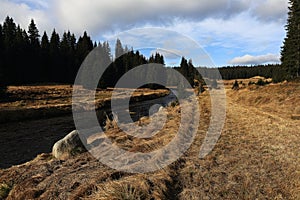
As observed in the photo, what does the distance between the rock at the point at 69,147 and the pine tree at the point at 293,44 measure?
40184mm

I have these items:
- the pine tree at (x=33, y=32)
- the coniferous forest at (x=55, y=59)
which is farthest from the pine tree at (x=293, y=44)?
the pine tree at (x=33, y=32)

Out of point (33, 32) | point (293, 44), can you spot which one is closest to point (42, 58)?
point (33, 32)

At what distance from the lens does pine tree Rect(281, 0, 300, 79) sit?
40.0 m

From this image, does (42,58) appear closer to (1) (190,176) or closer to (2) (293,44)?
(2) (293,44)

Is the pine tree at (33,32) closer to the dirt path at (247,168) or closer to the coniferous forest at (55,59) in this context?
the coniferous forest at (55,59)

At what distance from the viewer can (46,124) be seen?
26.0 meters

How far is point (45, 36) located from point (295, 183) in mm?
76253

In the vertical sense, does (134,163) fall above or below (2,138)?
above

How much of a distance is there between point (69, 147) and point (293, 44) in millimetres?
42041

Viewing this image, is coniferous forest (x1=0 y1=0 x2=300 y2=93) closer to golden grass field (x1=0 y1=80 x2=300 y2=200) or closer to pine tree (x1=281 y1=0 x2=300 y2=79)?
pine tree (x1=281 y1=0 x2=300 y2=79)

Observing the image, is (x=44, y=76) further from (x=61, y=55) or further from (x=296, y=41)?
(x=296, y=41)

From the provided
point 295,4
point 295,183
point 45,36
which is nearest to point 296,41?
point 295,4

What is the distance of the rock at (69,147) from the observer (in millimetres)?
10276

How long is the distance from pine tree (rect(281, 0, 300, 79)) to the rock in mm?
40184
